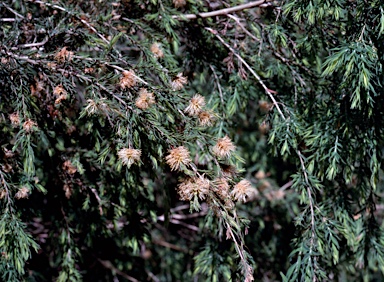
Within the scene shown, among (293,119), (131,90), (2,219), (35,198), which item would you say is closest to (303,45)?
(293,119)

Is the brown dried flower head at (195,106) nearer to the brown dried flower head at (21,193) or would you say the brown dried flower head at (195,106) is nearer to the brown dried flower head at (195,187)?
the brown dried flower head at (195,187)

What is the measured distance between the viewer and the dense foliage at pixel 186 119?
132cm

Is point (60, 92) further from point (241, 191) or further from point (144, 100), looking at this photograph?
point (241, 191)

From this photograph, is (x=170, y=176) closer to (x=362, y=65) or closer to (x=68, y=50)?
(x=68, y=50)

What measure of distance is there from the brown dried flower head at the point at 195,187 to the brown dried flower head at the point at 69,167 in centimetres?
54

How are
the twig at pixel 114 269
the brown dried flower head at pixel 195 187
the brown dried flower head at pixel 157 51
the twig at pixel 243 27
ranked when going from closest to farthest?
the brown dried flower head at pixel 195 187
the brown dried flower head at pixel 157 51
the twig at pixel 243 27
the twig at pixel 114 269

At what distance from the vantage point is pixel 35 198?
2.00m

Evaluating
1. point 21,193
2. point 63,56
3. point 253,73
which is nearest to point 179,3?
point 253,73

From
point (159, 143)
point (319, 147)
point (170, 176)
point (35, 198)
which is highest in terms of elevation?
point (159, 143)

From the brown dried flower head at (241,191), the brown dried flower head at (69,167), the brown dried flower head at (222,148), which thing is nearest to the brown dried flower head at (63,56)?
the brown dried flower head at (69,167)

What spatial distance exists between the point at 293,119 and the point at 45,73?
0.76 m

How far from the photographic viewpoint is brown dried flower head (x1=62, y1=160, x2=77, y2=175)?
64.3 inches

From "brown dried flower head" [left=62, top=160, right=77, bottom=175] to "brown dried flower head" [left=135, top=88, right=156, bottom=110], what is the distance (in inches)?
18.3

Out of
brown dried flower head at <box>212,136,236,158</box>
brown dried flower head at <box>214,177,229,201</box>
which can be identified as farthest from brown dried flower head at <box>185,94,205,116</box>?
brown dried flower head at <box>214,177,229,201</box>
